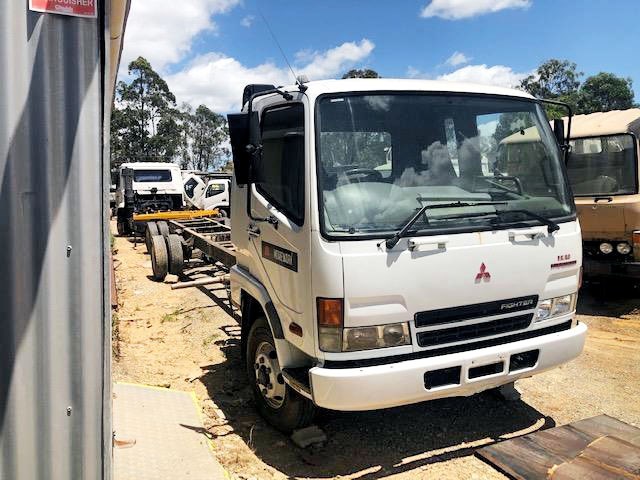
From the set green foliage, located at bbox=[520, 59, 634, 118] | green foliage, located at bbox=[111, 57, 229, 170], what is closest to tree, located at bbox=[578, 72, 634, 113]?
green foliage, located at bbox=[520, 59, 634, 118]

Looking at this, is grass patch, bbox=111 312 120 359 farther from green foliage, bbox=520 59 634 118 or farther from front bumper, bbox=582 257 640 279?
green foliage, bbox=520 59 634 118

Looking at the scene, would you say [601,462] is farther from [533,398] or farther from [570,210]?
[570,210]

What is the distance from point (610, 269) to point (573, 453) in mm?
4163

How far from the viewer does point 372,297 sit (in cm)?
294

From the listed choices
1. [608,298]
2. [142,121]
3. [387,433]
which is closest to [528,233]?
[387,433]

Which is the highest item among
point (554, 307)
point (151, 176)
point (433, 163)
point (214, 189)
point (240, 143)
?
point (151, 176)

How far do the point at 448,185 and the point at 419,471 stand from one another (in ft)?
6.02

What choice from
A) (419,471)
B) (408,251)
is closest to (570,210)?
(408,251)

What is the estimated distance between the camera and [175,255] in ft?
30.5

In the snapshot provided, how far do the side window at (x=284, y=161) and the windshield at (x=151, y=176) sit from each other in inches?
549

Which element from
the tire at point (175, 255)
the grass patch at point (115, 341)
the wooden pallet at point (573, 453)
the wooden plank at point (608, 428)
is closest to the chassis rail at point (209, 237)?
the tire at point (175, 255)

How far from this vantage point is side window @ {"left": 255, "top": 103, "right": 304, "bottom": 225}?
3230 millimetres

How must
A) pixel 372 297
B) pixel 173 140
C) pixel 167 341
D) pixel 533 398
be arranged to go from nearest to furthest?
pixel 372 297 < pixel 533 398 < pixel 167 341 < pixel 173 140

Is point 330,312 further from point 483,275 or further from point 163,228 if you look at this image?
point 163,228
